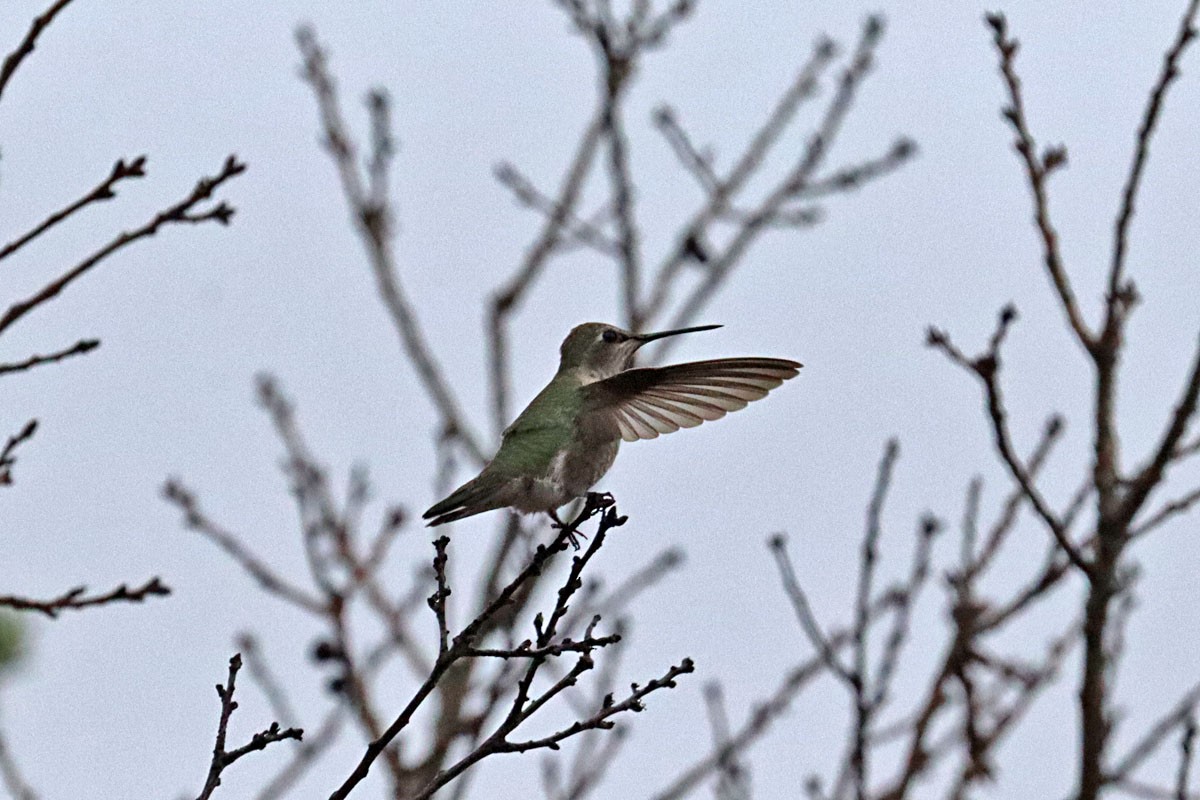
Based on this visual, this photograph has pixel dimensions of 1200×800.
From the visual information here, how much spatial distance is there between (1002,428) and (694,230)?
5582 millimetres

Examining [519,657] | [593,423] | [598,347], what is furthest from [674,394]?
[519,657]

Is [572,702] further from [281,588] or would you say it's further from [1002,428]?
[1002,428]

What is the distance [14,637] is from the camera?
6855 millimetres

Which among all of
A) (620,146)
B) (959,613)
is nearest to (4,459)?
(959,613)

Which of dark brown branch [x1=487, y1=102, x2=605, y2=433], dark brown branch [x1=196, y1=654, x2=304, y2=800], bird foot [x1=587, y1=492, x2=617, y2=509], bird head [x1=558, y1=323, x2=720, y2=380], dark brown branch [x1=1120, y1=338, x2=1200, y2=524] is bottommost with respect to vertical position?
dark brown branch [x1=196, y1=654, x2=304, y2=800]

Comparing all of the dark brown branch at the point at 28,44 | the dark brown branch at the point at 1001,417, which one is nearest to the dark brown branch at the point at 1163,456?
the dark brown branch at the point at 1001,417

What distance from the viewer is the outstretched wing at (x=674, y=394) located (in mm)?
4977

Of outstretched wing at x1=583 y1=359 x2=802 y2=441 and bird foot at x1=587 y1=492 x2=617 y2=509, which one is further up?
outstretched wing at x1=583 y1=359 x2=802 y2=441

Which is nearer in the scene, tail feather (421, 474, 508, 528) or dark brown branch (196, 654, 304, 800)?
dark brown branch (196, 654, 304, 800)

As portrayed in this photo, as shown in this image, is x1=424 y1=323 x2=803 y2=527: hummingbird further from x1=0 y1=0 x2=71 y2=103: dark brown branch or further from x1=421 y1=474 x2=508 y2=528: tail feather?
x1=0 y1=0 x2=71 y2=103: dark brown branch

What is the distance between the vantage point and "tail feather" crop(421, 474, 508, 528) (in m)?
4.94

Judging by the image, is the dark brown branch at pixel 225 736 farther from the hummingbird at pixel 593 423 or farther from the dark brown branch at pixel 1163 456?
the dark brown branch at pixel 1163 456

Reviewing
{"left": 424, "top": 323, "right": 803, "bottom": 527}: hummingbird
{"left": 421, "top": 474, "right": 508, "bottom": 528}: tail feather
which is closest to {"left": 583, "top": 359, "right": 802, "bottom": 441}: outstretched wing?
{"left": 424, "top": 323, "right": 803, "bottom": 527}: hummingbird

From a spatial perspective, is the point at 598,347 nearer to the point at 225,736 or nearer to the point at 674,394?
the point at 674,394
